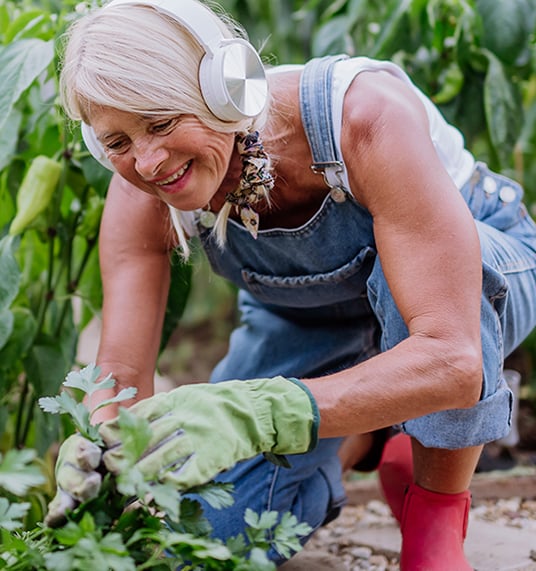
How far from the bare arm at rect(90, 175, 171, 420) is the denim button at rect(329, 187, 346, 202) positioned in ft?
0.85

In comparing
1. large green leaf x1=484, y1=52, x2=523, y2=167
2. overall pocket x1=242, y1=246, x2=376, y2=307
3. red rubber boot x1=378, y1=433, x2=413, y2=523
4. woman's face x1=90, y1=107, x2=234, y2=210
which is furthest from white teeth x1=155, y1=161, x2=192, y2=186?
large green leaf x1=484, y1=52, x2=523, y2=167

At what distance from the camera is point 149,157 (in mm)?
1097

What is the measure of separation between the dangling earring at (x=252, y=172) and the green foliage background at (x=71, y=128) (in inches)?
5.5

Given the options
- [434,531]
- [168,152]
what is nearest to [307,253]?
[168,152]

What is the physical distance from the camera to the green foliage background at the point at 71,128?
4.81ft

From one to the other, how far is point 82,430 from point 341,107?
1.78 feet

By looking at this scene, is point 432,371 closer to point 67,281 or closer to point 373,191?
point 373,191

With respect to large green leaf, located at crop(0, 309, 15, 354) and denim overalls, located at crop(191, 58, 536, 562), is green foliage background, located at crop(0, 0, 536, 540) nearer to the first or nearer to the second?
large green leaf, located at crop(0, 309, 15, 354)

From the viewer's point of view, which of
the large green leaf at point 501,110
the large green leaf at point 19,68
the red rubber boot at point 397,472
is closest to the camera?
the large green leaf at point 19,68

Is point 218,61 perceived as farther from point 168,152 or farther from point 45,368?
point 45,368

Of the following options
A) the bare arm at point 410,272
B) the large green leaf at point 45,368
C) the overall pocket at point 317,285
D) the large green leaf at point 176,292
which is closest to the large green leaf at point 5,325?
the large green leaf at point 45,368

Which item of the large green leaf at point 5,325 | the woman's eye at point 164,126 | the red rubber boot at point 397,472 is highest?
the woman's eye at point 164,126

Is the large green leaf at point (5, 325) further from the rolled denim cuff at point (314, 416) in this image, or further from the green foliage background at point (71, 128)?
the rolled denim cuff at point (314, 416)

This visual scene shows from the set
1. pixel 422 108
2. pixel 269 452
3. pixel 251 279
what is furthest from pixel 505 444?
pixel 269 452
